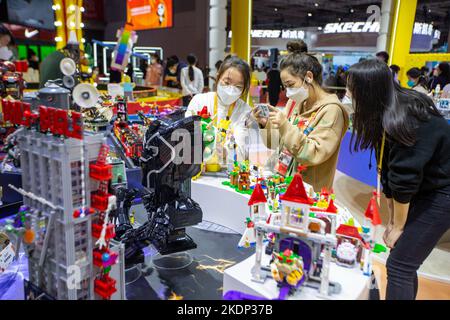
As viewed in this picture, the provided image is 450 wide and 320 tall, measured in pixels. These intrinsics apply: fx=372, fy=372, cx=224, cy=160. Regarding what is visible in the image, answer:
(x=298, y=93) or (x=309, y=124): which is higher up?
(x=298, y=93)

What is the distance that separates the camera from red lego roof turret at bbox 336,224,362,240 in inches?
58.5

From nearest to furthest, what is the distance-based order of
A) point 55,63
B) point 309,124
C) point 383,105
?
point 383,105, point 309,124, point 55,63

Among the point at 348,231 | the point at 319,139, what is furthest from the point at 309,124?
the point at 348,231

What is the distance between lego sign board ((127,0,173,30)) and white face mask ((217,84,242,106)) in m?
9.48

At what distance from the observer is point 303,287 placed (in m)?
1.33

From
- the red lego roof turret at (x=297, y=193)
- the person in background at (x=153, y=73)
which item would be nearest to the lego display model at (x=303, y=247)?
the red lego roof turret at (x=297, y=193)

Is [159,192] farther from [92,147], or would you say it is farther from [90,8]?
[90,8]

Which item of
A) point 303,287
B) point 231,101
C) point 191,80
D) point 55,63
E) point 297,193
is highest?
point 55,63

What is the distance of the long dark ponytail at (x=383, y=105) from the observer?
1.42 m

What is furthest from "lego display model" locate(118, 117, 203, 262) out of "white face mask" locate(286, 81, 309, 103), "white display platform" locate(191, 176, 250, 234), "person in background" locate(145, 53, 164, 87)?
"person in background" locate(145, 53, 164, 87)

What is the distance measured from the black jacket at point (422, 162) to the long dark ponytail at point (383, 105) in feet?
0.11

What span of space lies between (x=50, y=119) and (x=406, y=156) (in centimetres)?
129

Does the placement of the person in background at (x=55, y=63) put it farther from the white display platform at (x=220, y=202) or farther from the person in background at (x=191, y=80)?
the person in background at (x=191, y=80)

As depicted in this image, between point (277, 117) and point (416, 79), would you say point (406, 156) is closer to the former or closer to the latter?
point (277, 117)
